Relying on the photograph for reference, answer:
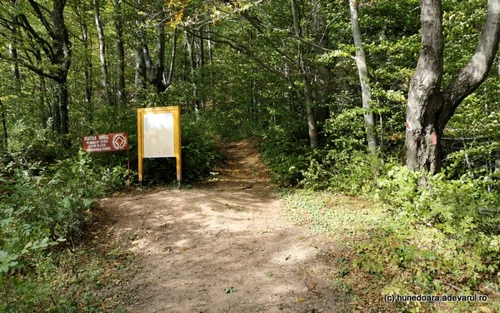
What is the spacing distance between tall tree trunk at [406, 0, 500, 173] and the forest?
20 mm

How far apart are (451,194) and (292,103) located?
9344 millimetres

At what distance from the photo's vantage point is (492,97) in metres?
7.16

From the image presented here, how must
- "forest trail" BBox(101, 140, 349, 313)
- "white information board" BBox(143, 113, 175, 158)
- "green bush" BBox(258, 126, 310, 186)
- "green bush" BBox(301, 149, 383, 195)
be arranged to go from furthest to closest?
"green bush" BBox(258, 126, 310, 186)
"white information board" BBox(143, 113, 175, 158)
"green bush" BBox(301, 149, 383, 195)
"forest trail" BBox(101, 140, 349, 313)

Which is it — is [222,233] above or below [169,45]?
below

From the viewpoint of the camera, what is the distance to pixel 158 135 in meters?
7.73

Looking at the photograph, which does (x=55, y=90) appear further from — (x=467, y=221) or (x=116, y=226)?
(x=467, y=221)

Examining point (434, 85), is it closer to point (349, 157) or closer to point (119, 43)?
point (349, 157)

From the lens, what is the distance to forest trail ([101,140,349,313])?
11.2ft

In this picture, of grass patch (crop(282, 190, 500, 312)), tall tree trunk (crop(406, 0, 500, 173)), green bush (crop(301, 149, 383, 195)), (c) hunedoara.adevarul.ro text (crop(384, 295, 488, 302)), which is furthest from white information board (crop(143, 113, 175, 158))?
(c) hunedoara.adevarul.ro text (crop(384, 295, 488, 302))

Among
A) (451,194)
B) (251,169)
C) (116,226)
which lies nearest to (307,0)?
(251,169)

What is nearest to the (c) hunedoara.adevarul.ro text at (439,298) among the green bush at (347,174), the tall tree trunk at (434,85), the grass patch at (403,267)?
the grass patch at (403,267)

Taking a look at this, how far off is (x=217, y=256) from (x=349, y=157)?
4.65 meters

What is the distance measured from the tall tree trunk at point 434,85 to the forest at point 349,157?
2 cm

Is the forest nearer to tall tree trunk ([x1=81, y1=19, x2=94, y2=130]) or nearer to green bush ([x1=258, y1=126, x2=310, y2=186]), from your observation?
green bush ([x1=258, y1=126, x2=310, y2=186])
